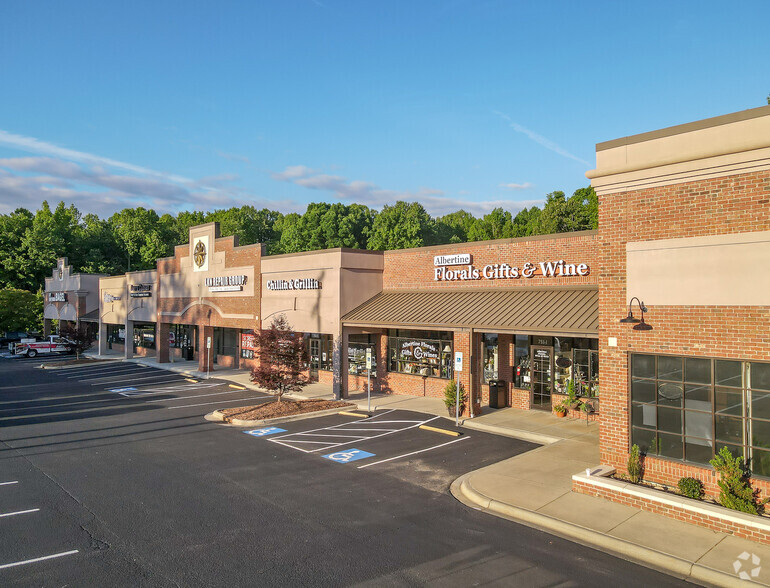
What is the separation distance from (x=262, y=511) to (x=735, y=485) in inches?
377

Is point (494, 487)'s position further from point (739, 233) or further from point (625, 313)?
point (739, 233)

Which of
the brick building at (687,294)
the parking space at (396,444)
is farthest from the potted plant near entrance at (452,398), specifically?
the brick building at (687,294)

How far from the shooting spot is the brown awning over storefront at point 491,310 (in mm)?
18172

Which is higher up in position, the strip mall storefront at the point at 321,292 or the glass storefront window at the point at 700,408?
the strip mall storefront at the point at 321,292

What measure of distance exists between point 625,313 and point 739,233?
9.47ft

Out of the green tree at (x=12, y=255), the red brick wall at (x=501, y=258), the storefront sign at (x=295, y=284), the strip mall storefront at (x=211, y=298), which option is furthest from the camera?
the green tree at (x=12, y=255)

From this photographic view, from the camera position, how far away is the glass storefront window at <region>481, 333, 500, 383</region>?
2336 centimetres

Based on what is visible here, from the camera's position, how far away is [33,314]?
63.7 m

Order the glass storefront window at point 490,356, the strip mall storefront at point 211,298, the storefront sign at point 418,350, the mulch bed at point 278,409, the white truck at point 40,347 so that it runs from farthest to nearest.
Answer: the white truck at point 40,347
the strip mall storefront at point 211,298
the storefront sign at point 418,350
the glass storefront window at point 490,356
the mulch bed at point 278,409

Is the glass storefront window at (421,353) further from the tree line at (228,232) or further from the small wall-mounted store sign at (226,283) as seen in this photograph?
the tree line at (228,232)

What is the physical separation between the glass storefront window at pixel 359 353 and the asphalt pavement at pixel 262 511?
671cm

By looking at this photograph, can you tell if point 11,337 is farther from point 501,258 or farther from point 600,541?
point 600,541

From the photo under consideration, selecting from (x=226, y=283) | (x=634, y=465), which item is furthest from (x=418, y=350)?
(x=226, y=283)

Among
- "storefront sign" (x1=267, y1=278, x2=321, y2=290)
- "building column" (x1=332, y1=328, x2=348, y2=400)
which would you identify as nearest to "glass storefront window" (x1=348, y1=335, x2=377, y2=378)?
"building column" (x1=332, y1=328, x2=348, y2=400)
